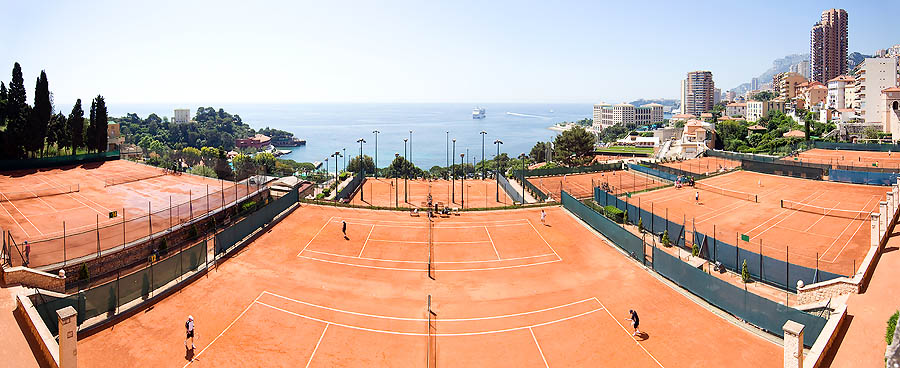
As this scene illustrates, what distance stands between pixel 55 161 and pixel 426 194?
40528mm

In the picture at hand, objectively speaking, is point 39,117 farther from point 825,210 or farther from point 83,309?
point 825,210

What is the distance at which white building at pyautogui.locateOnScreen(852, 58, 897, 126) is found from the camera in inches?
3344

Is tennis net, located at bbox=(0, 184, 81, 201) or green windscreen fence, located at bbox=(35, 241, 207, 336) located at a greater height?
tennis net, located at bbox=(0, 184, 81, 201)

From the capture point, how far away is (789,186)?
157 ft

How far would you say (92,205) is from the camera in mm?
36062

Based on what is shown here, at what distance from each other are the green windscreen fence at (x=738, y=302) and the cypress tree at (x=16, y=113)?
60275 millimetres

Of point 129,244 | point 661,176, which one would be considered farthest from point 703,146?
point 129,244

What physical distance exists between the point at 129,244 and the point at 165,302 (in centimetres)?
683

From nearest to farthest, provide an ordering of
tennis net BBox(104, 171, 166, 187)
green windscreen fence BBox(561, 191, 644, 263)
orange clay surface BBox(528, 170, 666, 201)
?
1. green windscreen fence BBox(561, 191, 644, 263)
2. tennis net BBox(104, 171, 166, 187)
3. orange clay surface BBox(528, 170, 666, 201)

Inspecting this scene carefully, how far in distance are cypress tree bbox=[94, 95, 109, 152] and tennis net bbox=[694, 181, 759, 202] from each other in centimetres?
6866

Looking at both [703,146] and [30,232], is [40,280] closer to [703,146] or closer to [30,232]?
[30,232]

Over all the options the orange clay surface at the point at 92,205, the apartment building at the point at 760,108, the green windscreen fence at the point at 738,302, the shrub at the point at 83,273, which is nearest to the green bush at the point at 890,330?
the green windscreen fence at the point at 738,302

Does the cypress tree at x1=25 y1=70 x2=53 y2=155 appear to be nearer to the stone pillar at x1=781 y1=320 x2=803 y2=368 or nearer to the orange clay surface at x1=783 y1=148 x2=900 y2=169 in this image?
the stone pillar at x1=781 y1=320 x2=803 y2=368

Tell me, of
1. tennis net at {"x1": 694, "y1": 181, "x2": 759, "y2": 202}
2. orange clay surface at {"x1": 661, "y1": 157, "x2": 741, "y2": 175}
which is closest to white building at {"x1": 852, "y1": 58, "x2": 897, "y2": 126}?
orange clay surface at {"x1": 661, "y1": 157, "x2": 741, "y2": 175}
